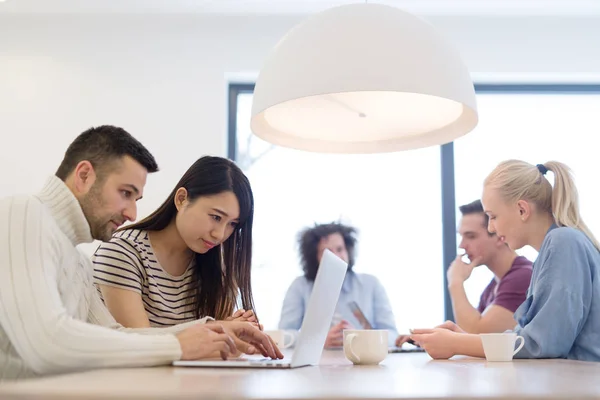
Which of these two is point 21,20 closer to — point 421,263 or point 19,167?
point 19,167

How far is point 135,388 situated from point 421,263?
334cm

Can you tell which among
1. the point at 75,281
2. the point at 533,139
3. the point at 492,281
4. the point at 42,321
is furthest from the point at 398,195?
the point at 42,321

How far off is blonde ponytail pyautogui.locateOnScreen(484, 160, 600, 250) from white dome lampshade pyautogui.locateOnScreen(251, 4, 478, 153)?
31cm

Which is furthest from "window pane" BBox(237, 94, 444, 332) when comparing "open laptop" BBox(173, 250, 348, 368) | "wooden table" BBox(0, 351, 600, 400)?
"wooden table" BBox(0, 351, 600, 400)

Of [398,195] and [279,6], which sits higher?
[279,6]

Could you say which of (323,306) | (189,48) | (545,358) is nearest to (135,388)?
(323,306)

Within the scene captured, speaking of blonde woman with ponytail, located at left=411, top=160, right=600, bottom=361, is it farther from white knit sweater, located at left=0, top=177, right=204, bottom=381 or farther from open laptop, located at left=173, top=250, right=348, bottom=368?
white knit sweater, located at left=0, top=177, right=204, bottom=381

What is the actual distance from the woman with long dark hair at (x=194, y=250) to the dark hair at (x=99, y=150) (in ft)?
1.05

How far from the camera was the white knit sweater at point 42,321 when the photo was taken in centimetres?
104

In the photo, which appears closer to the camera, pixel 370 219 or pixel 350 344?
pixel 350 344

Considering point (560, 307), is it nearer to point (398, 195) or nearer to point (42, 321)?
point (42, 321)

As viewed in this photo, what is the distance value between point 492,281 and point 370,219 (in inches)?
39.5

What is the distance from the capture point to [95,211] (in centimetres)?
148

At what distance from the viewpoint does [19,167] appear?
12.6ft
